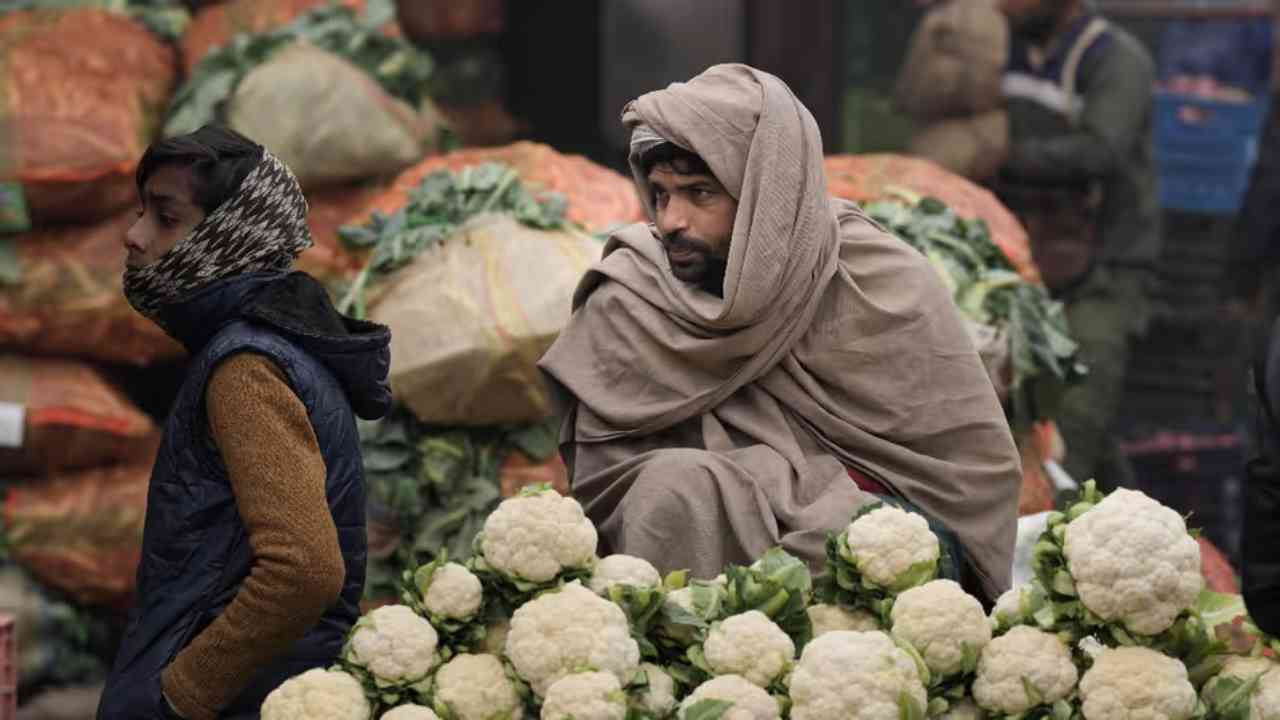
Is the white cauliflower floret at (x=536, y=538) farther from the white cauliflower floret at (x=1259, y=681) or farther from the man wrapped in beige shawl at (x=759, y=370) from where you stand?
the white cauliflower floret at (x=1259, y=681)

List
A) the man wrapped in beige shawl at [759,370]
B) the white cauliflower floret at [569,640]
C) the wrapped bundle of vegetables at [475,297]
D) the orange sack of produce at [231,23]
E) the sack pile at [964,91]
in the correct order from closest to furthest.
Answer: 1. the white cauliflower floret at [569,640]
2. the man wrapped in beige shawl at [759,370]
3. the wrapped bundle of vegetables at [475,297]
4. the orange sack of produce at [231,23]
5. the sack pile at [964,91]

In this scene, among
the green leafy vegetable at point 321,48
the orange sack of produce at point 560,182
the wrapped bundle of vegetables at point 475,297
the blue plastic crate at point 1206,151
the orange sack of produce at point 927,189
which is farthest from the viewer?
the blue plastic crate at point 1206,151

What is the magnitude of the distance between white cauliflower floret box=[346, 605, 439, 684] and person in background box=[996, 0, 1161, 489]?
13.0 feet

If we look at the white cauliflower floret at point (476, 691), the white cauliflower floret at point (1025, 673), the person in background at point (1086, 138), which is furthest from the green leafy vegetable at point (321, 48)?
the white cauliflower floret at point (1025, 673)

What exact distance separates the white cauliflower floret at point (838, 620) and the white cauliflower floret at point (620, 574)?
23 centimetres

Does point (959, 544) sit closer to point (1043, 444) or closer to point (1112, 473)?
point (1043, 444)

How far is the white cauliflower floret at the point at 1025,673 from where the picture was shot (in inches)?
112

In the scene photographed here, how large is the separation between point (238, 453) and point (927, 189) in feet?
9.80

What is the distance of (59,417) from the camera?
18.4 feet

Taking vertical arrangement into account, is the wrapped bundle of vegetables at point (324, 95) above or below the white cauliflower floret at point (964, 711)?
below

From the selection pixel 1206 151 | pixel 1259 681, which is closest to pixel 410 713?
pixel 1259 681

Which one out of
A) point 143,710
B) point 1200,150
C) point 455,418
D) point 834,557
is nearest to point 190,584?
point 143,710

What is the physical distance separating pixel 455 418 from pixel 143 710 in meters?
1.97

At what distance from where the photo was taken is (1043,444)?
5.44m
